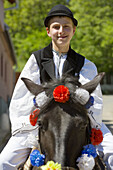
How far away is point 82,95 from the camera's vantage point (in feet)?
7.82

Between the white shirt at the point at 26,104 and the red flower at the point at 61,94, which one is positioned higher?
the red flower at the point at 61,94

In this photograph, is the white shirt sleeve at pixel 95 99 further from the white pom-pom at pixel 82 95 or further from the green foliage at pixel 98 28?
the green foliage at pixel 98 28

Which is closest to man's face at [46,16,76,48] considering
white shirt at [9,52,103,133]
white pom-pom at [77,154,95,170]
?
white shirt at [9,52,103,133]

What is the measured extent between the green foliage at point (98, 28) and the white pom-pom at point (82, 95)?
20059 mm

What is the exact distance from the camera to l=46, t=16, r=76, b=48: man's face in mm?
2900

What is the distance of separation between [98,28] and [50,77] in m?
22.6

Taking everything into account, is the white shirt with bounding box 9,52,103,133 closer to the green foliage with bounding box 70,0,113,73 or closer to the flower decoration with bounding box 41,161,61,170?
the flower decoration with bounding box 41,161,61,170

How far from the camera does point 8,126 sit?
1075cm

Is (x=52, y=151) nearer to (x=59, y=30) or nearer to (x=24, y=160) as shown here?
(x=24, y=160)

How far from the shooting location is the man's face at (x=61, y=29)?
2.90 m

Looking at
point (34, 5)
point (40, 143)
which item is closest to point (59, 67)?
point (40, 143)

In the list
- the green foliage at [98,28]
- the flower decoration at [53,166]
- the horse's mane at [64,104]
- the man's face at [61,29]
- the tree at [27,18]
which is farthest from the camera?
the tree at [27,18]

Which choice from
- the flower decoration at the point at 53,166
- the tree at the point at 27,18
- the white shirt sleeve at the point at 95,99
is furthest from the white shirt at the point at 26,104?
the tree at the point at 27,18

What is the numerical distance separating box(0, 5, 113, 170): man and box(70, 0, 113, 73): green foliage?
63.5 ft
